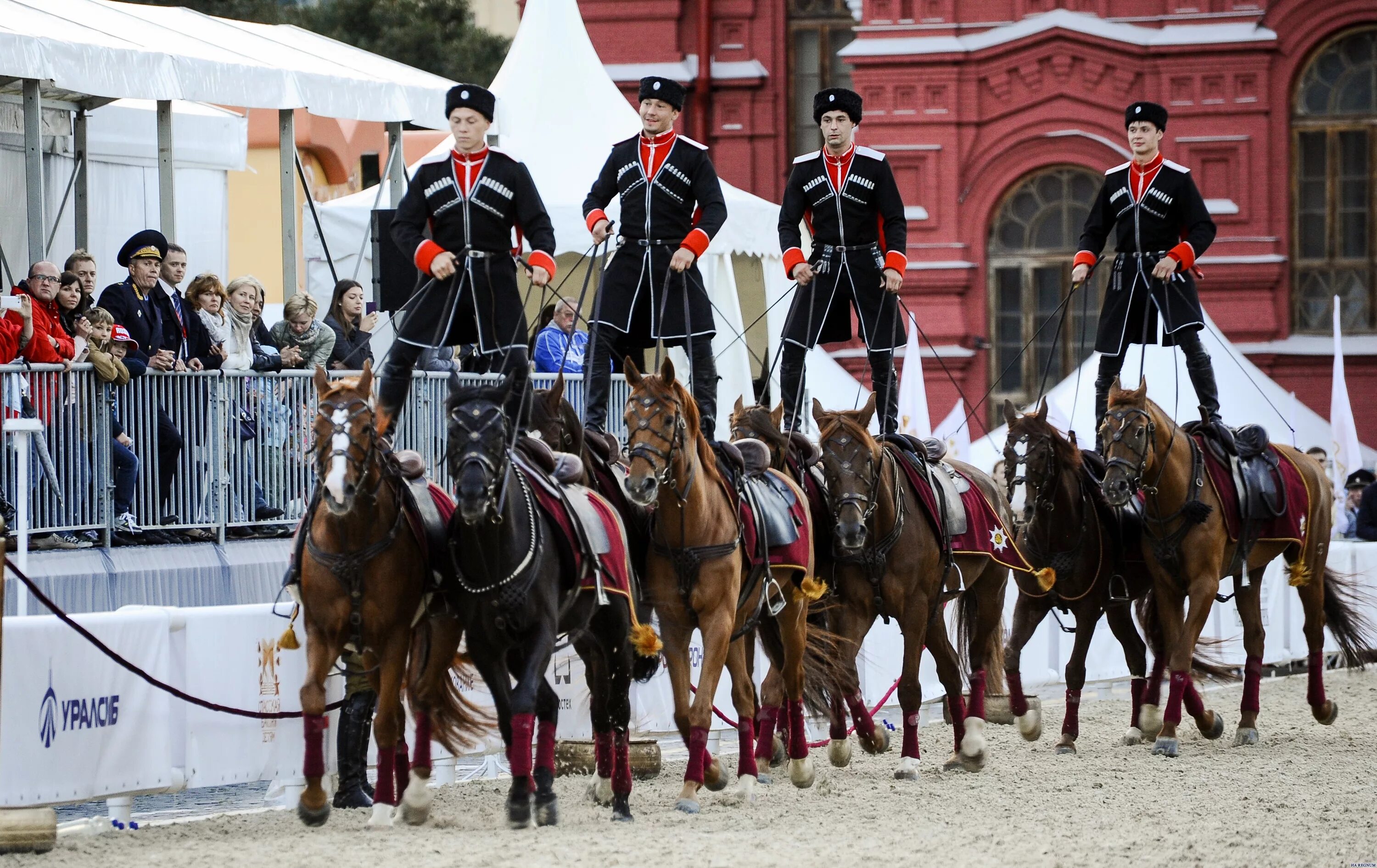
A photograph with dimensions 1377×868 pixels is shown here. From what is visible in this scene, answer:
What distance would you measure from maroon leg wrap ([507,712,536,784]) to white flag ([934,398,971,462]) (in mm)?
10527

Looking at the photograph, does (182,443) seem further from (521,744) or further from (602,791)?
(521,744)

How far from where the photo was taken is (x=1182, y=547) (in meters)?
12.3

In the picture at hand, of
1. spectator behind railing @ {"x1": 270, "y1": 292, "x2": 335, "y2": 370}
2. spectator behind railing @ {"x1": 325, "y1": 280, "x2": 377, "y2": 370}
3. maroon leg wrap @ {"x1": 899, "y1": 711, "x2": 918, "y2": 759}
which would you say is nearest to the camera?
maroon leg wrap @ {"x1": 899, "y1": 711, "x2": 918, "y2": 759}

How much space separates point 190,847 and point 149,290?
4962 millimetres

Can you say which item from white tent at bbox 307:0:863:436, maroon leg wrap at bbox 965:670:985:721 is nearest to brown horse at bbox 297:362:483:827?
maroon leg wrap at bbox 965:670:985:721

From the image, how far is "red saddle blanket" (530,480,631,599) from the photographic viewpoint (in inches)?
354

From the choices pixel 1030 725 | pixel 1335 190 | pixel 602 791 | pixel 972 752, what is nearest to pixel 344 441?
pixel 602 791

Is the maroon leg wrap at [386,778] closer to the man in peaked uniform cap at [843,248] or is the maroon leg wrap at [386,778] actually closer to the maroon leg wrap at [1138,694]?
the man in peaked uniform cap at [843,248]

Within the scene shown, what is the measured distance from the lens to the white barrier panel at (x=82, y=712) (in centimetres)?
855

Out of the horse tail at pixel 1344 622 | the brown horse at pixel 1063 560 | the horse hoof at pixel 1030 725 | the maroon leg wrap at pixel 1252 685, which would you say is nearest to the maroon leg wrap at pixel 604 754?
the brown horse at pixel 1063 560

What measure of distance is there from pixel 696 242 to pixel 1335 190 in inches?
661

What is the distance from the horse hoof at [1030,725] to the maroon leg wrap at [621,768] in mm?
3986

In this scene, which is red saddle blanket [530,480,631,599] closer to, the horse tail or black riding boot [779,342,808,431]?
black riding boot [779,342,808,431]

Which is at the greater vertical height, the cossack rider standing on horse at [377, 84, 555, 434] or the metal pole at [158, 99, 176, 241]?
the metal pole at [158, 99, 176, 241]
